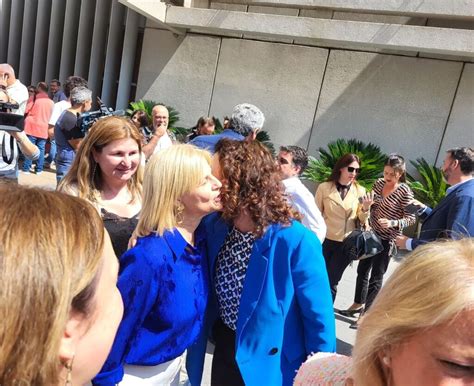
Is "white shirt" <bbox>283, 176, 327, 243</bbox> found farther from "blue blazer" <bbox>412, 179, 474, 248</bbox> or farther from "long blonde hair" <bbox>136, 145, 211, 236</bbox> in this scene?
"long blonde hair" <bbox>136, 145, 211, 236</bbox>

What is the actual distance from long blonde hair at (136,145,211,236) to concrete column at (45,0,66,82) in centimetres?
1363

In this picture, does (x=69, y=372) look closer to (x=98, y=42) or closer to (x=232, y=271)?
(x=232, y=271)

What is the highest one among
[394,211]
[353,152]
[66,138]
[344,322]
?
[353,152]

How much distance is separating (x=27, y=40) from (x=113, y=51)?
12.8ft

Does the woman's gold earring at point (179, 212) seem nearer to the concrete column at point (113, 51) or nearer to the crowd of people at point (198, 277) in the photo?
the crowd of people at point (198, 277)

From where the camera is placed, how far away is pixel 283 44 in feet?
30.5

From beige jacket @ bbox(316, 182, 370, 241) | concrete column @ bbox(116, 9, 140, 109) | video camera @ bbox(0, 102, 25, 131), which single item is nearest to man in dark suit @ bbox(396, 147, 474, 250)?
beige jacket @ bbox(316, 182, 370, 241)

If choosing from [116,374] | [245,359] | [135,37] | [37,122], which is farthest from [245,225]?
[135,37]

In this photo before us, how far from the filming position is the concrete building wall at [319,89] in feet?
26.5

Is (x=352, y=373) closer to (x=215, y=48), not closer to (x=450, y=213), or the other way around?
(x=450, y=213)

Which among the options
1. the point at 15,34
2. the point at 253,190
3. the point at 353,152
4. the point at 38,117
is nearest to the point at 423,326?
the point at 253,190

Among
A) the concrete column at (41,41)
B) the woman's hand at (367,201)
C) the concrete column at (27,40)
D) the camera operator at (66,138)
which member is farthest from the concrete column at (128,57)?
the woman's hand at (367,201)

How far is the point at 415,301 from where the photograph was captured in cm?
96

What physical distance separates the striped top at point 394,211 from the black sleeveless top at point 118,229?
299 cm
